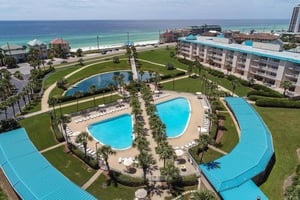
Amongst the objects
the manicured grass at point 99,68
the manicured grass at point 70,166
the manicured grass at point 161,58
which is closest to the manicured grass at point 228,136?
the manicured grass at point 70,166

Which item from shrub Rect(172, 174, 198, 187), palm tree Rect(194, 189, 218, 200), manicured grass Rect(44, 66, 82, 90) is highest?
palm tree Rect(194, 189, 218, 200)

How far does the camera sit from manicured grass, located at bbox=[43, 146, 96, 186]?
29.4 m

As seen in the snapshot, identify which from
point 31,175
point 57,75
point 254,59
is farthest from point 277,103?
point 57,75

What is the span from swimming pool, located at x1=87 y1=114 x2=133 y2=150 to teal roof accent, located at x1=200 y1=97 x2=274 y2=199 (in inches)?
644

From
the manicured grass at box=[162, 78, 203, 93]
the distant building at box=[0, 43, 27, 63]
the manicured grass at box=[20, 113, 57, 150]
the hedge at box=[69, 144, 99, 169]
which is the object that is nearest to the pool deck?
the hedge at box=[69, 144, 99, 169]

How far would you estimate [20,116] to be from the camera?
46125 mm

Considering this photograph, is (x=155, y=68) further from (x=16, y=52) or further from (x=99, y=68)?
(x=16, y=52)

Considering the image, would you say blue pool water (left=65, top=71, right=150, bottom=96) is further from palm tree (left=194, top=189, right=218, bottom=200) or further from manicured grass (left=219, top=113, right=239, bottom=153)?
palm tree (left=194, top=189, right=218, bottom=200)

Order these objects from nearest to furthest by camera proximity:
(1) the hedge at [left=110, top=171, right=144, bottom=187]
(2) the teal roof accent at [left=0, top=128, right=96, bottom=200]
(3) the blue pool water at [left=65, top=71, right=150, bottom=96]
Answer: (2) the teal roof accent at [left=0, top=128, right=96, bottom=200]
(1) the hedge at [left=110, top=171, right=144, bottom=187]
(3) the blue pool water at [left=65, top=71, right=150, bottom=96]

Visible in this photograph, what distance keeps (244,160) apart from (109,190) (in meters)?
19.3

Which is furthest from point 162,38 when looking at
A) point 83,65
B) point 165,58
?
point 83,65

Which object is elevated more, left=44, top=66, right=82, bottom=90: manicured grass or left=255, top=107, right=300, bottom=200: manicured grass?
left=44, top=66, right=82, bottom=90: manicured grass

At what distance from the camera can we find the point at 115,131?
43.0 meters

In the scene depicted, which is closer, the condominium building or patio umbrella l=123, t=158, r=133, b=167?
patio umbrella l=123, t=158, r=133, b=167
